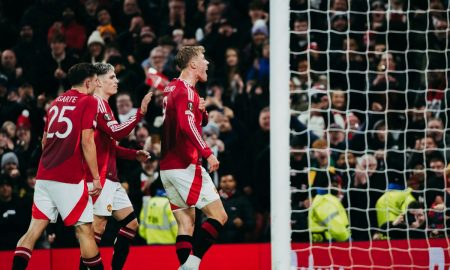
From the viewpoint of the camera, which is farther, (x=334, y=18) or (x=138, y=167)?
(x=334, y=18)

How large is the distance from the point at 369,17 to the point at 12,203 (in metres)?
5.08

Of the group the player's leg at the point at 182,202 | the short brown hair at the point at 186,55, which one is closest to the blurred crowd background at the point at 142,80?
the short brown hair at the point at 186,55

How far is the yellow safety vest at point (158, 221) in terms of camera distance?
9281 mm

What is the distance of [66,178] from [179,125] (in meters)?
0.97

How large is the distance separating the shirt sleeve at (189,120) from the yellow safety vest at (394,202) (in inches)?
119

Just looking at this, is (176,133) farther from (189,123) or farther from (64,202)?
(64,202)

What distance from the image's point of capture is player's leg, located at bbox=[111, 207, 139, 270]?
7.33m

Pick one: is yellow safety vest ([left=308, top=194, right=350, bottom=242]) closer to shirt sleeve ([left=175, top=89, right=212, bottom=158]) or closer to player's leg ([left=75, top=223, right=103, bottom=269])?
shirt sleeve ([left=175, top=89, right=212, bottom=158])

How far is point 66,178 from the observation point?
6.53 metres

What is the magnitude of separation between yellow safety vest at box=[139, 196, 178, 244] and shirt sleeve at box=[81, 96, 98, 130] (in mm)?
2775

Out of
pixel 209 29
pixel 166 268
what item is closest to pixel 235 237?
pixel 166 268

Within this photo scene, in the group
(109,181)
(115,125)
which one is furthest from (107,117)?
(109,181)

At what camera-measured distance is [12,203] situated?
30.2ft

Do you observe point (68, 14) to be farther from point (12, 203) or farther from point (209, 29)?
point (12, 203)
